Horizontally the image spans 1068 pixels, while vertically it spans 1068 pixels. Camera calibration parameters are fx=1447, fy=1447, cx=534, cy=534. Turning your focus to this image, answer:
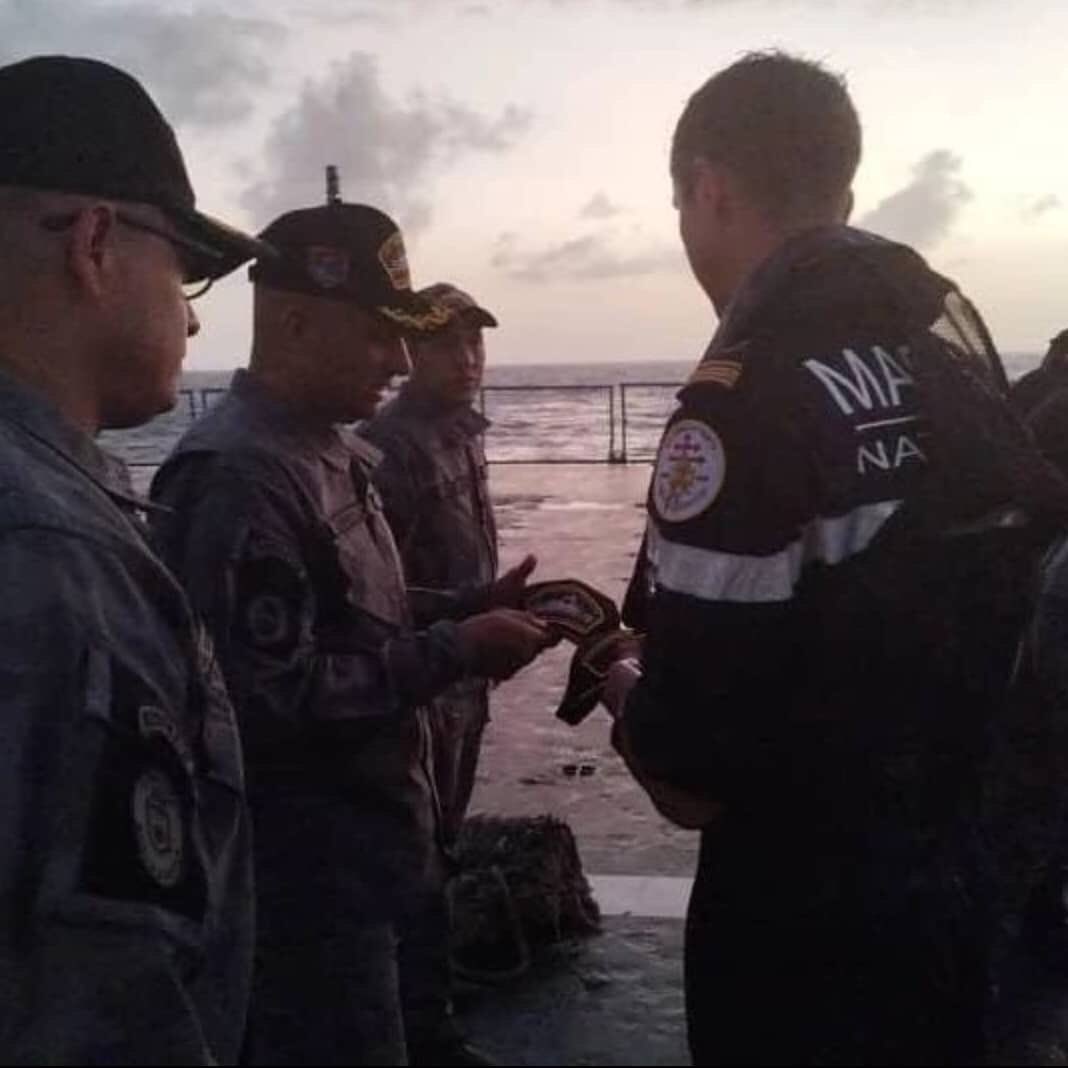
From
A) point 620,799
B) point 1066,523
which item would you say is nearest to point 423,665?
point 1066,523

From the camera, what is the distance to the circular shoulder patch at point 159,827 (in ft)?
4.42

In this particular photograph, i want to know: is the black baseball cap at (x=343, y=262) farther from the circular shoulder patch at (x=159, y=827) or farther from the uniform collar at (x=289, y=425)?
the circular shoulder patch at (x=159, y=827)

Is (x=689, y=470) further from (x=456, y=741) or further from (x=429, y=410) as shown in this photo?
(x=429, y=410)

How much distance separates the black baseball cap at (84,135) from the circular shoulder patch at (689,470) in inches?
27.8

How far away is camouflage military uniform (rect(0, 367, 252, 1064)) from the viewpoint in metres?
1.30

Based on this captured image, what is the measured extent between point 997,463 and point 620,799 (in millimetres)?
4448

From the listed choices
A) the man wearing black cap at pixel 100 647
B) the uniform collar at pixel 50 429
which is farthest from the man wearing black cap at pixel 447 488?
the uniform collar at pixel 50 429

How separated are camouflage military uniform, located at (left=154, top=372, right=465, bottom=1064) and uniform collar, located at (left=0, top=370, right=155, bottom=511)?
992mm

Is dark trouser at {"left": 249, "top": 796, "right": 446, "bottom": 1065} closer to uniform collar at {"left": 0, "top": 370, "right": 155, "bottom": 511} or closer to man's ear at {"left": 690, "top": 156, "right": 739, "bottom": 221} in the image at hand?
uniform collar at {"left": 0, "top": 370, "right": 155, "bottom": 511}

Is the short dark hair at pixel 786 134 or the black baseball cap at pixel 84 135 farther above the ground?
the short dark hair at pixel 786 134

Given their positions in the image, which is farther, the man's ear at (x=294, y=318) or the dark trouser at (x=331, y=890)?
the man's ear at (x=294, y=318)

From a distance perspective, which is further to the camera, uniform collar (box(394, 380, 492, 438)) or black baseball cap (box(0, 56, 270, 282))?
uniform collar (box(394, 380, 492, 438))

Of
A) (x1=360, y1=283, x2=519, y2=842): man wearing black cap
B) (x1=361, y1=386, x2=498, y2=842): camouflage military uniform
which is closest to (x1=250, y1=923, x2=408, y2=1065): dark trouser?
(x1=360, y1=283, x2=519, y2=842): man wearing black cap

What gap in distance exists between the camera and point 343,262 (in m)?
3.20
